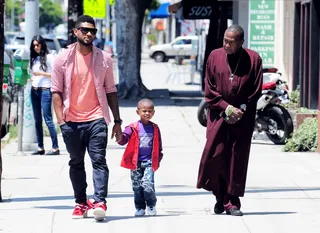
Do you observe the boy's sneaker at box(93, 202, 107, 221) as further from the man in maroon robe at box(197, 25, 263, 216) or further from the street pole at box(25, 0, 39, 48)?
the street pole at box(25, 0, 39, 48)

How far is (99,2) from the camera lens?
1998 centimetres

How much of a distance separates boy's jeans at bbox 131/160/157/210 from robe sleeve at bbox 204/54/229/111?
81cm

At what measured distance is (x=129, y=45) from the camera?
27203 mm

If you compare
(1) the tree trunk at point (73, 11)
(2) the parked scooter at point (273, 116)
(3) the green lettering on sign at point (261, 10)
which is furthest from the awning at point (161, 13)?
(2) the parked scooter at point (273, 116)

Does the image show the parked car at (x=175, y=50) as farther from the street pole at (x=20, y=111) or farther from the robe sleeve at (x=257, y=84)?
the robe sleeve at (x=257, y=84)

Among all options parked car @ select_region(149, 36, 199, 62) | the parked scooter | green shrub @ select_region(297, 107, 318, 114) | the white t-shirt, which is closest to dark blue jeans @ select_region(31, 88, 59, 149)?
the white t-shirt

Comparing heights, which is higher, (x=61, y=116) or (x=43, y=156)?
(x=61, y=116)

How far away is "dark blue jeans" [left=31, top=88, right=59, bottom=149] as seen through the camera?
14680 mm

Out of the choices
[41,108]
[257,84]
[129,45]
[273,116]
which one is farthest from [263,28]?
[257,84]

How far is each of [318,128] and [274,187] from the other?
316 centimetres

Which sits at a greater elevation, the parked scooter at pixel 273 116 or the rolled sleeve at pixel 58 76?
the rolled sleeve at pixel 58 76

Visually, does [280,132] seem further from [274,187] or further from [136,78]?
[136,78]

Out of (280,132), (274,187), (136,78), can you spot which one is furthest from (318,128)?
(136,78)

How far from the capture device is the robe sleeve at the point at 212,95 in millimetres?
9352
